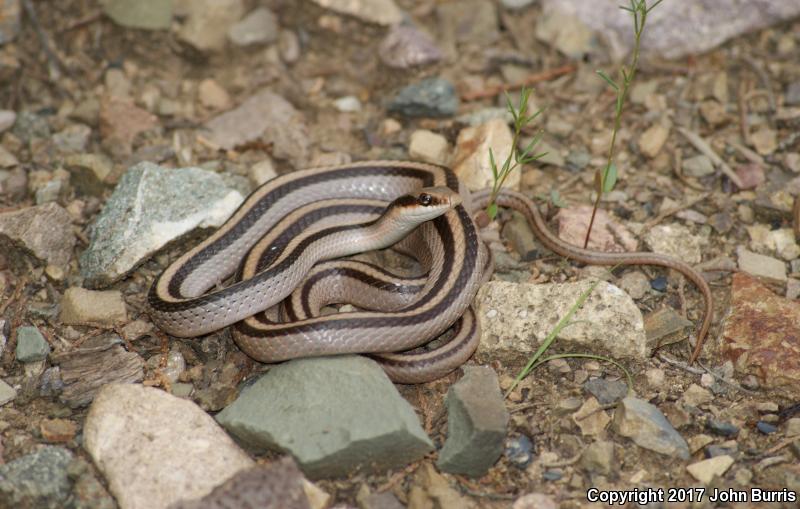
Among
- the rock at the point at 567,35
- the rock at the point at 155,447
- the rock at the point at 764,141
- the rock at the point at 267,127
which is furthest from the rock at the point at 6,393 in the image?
the rock at the point at 764,141

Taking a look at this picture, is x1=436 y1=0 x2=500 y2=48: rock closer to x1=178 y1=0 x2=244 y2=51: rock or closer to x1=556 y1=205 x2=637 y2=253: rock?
x1=178 y1=0 x2=244 y2=51: rock

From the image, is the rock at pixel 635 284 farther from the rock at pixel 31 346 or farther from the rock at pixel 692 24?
the rock at pixel 31 346

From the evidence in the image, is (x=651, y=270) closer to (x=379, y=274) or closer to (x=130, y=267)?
(x=379, y=274)

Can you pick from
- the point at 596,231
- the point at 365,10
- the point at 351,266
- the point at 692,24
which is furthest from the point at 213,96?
the point at 692,24

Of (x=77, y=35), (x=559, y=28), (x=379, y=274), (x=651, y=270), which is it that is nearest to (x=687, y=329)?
(x=651, y=270)

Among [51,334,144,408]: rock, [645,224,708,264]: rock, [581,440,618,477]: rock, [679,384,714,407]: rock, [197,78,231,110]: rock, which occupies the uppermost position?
[197,78,231,110]: rock

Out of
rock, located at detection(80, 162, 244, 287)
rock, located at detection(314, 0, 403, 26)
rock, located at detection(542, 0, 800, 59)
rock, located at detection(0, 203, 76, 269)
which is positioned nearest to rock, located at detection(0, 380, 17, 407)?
rock, located at detection(80, 162, 244, 287)
